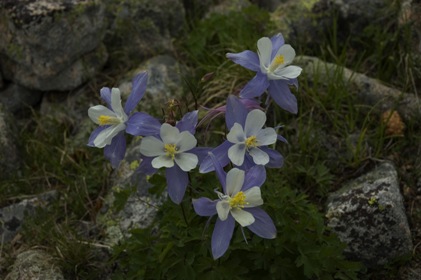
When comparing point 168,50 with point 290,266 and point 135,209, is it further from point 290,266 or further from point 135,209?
point 290,266

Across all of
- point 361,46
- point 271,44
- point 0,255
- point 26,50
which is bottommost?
point 0,255

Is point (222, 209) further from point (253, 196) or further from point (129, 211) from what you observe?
point (129, 211)

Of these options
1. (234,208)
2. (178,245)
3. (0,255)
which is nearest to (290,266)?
(178,245)

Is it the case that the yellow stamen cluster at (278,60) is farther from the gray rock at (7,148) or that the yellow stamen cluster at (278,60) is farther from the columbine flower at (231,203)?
the gray rock at (7,148)

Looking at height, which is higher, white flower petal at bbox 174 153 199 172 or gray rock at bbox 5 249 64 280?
white flower petal at bbox 174 153 199 172

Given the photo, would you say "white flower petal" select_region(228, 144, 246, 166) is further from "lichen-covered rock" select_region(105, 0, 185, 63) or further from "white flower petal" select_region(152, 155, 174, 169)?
"lichen-covered rock" select_region(105, 0, 185, 63)

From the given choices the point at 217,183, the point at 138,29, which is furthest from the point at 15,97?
the point at 217,183

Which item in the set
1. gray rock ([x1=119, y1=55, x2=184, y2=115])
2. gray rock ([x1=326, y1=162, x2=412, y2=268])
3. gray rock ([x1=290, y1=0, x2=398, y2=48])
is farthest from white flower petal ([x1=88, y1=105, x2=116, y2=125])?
gray rock ([x1=290, y1=0, x2=398, y2=48])
